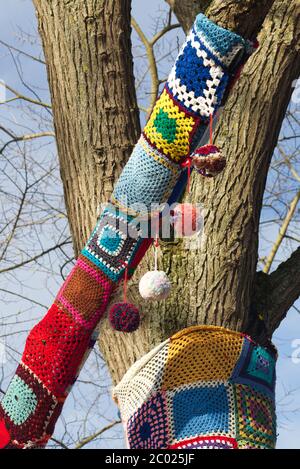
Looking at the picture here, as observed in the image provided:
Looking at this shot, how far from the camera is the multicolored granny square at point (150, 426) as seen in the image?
85.4 inches

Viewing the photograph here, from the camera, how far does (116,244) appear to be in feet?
7.40

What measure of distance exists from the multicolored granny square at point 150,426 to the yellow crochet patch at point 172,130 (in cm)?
62

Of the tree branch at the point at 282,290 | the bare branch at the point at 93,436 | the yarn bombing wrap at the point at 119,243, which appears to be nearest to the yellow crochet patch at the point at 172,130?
the yarn bombing wrap at the point at 119,243

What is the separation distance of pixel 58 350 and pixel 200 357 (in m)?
0.37

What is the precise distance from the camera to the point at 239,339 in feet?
7.39

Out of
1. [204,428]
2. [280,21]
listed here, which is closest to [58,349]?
[204,428]

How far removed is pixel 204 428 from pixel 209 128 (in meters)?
0.75

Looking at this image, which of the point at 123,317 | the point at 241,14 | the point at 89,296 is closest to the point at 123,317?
the point at 123,317

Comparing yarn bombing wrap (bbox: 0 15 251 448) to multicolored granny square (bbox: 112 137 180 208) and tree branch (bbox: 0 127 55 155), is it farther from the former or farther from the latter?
tree branch (bbox: 0 127 55 155)

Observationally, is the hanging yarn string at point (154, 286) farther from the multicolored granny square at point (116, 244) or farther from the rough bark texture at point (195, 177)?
the rough bark texture at point (195, 177)

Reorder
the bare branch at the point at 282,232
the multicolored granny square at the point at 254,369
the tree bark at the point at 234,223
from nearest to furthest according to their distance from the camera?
1. the multicolored granny square at the point at 254,369
2. the tree bark at the point at 234,223
3. the bare branch at the point at 282,232

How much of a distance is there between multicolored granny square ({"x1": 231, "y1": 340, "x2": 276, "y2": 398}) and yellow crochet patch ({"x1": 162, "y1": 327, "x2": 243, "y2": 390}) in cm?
2

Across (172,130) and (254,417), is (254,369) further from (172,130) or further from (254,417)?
(172,130)
